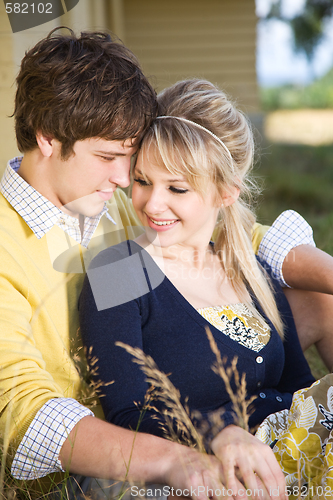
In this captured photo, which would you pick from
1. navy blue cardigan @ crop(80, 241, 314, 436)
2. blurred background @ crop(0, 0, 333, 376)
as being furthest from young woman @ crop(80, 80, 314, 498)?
blurred background @ crop(0, 0, 333, 376)

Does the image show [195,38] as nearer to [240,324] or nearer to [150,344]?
[240,324]

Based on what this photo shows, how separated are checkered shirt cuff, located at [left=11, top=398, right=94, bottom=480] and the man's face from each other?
29.7 inches

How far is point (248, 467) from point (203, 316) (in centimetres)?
64

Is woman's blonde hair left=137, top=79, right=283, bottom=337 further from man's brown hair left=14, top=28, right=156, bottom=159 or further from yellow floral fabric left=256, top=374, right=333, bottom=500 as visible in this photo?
yellow floral fabric left=256, top=374, right=333, bottom=500

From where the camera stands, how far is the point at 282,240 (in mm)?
2260

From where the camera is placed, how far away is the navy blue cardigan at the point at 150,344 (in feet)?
5.22

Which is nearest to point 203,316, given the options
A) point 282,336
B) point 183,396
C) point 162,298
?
point 162,298

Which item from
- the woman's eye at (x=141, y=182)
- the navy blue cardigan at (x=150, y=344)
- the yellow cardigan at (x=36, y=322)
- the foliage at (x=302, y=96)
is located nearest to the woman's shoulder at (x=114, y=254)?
the navy blue cardigan at (x=150, y=344)

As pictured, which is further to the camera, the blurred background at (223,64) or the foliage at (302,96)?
the foliage at (302,96)

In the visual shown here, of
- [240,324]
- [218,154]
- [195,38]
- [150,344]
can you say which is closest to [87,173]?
[218,154]

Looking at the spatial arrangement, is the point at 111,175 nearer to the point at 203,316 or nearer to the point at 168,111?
the point at 168,111

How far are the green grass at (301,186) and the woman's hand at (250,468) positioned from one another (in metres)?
2.35

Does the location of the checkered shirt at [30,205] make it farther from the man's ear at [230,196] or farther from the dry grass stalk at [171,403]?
the man's ear at [230,196]

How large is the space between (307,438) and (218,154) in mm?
1052
